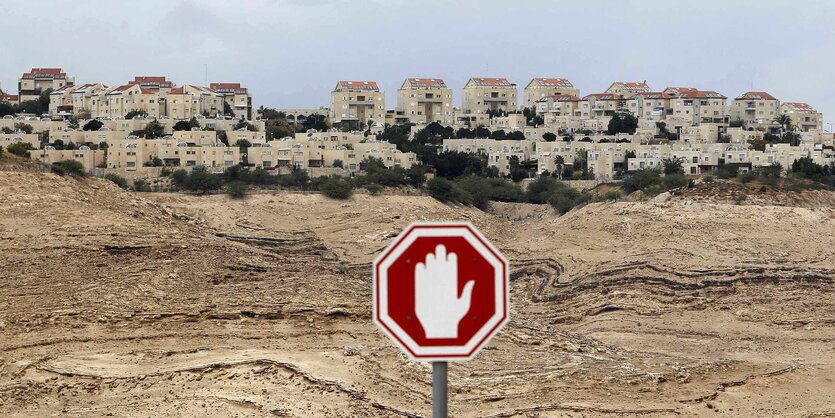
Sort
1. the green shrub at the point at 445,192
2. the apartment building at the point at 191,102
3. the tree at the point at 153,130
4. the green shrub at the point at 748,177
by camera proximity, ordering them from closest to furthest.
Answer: the green shrub at the point at 748,177 → the green shrub at the point at 445,192 → the tree at the point at 153,130 → the apartment building at the point at 191,102

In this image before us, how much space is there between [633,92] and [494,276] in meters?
110

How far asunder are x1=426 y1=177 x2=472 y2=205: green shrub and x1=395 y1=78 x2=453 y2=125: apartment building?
137ft

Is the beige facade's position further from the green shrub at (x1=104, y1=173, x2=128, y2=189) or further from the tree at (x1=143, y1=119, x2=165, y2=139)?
the tree at (x1=143, y1=119, x2=165, y2=139)

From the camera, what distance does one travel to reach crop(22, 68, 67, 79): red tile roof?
4343 inches

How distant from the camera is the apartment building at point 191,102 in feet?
320

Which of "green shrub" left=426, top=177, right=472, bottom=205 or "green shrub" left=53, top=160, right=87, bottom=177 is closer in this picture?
"green shrub" left=53, top=160, right=87, bottom=177

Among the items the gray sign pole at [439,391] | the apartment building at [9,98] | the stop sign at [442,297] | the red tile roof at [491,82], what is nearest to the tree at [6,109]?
the apartment building at [9,98]

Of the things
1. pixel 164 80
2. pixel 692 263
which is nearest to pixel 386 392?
pixel 692 263

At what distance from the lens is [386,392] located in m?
30.5

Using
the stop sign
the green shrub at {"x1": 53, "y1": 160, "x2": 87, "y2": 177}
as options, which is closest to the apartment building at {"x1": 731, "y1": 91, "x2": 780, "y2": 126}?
the green shrub at {"x1": 53, "y1": 160, "x2": 87, "y2": 177}

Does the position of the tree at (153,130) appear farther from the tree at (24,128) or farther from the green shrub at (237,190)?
the green shrub at (237,190)

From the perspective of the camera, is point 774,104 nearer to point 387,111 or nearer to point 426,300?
point 387,111

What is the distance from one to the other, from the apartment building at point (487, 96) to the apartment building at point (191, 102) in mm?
19152

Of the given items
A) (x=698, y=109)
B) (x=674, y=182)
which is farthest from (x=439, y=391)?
(x=698, y=109)
